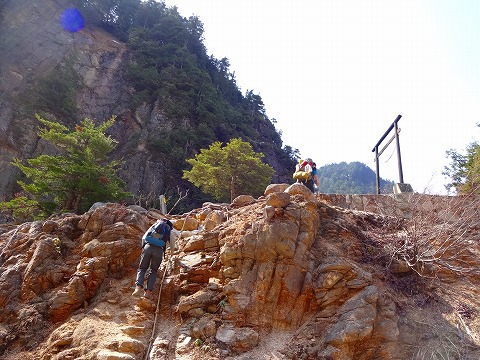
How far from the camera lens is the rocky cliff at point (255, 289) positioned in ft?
20.9

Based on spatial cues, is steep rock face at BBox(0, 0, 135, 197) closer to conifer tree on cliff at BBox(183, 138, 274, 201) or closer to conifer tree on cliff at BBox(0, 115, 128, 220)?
conifer tree on cliff at BBox(0, 115, 128, 220)

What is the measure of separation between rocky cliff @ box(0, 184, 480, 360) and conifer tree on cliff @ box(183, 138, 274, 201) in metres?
8.13

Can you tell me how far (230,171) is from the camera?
17391 mm

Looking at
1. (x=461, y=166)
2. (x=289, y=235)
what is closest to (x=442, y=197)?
(x=289, y=235)

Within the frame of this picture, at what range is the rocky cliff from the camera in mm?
6383

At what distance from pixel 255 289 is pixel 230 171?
10623 millimetres

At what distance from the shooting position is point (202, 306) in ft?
23.6

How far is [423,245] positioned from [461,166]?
14.0 meters

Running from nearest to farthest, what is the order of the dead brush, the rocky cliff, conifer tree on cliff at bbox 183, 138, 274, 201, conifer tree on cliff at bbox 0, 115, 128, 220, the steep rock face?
the rocky cliff < the dead brush < conifer tree on cliff at bbox 0, 115, 128, 220 < conifer tree on cliff at bbox 183, 138, 274, 201 < the steep rock face

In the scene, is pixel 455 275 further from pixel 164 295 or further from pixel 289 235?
pixel 164 295

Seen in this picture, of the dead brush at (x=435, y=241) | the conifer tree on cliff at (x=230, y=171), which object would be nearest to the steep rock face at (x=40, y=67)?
the conifer tree on cliff at (x=230, y=171)

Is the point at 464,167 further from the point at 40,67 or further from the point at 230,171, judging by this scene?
the point at 40,67

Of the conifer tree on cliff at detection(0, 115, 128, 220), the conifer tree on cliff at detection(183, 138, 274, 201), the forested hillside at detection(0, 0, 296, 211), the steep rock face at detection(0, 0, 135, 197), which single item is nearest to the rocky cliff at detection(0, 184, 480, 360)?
the conifer tree on cliff at detection(0, 115, 128, 220)

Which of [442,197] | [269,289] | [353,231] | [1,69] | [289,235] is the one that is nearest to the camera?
[269,289]
